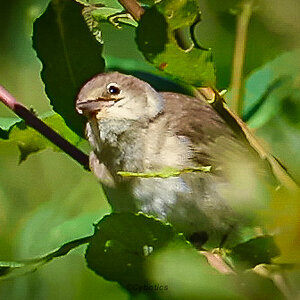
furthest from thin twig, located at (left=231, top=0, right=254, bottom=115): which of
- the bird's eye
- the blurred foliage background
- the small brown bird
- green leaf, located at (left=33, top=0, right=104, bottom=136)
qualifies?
the bird's eye

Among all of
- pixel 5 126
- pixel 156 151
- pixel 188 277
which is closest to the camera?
pixel 188 277

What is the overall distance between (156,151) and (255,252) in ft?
2.72

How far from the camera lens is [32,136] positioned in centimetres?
104

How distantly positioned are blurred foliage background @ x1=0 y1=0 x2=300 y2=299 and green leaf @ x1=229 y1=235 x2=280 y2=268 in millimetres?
75

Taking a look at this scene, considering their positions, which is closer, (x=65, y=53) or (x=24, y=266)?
(x=24, y=266)

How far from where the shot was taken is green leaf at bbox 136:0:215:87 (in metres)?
0.75

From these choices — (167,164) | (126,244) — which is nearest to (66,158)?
(167,164)

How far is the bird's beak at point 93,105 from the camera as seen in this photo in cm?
122

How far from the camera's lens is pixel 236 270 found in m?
0.71

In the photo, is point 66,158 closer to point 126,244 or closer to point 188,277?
point 126,244

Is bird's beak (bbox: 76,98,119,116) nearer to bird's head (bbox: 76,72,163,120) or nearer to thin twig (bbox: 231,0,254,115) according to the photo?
bird's head (bbox: 76,72,163,120)

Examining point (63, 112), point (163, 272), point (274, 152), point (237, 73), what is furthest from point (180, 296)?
point (63, 112)

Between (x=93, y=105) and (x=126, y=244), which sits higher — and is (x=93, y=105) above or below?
below

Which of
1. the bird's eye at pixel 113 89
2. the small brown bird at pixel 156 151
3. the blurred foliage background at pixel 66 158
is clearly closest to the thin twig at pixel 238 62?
the blurred foliage background at pixel 66 158
